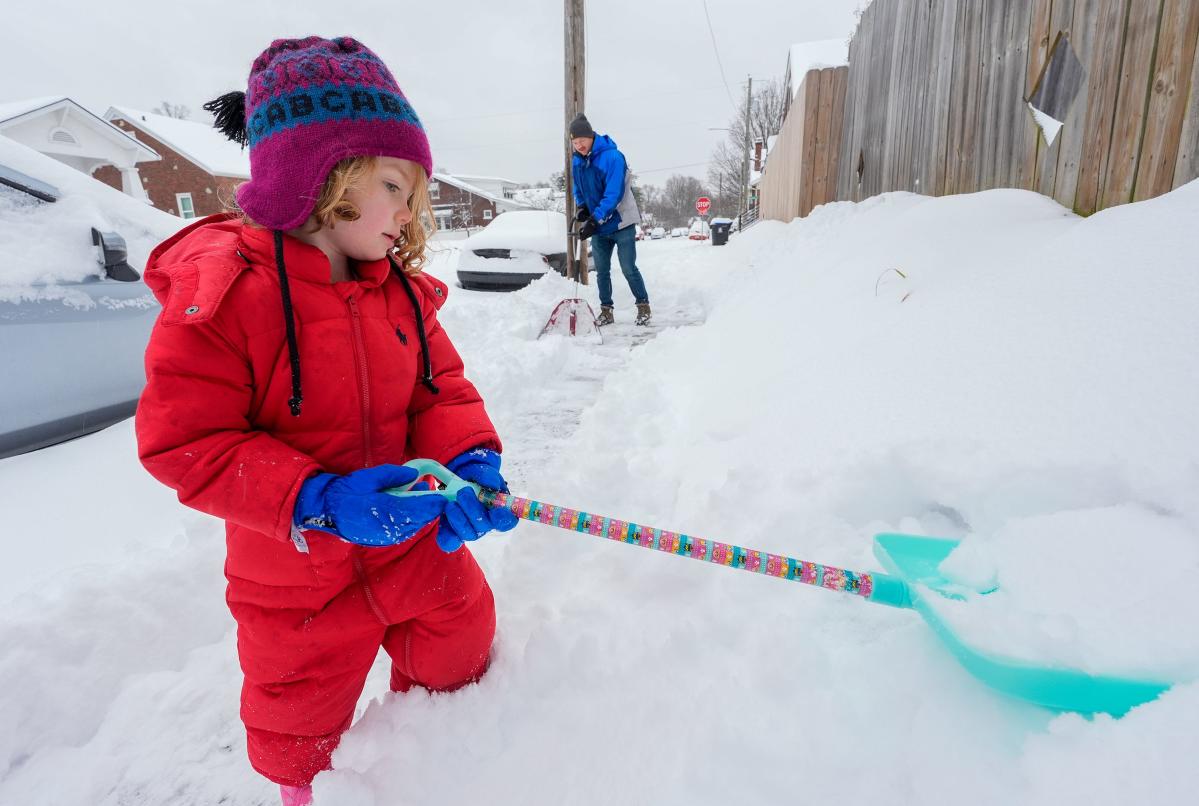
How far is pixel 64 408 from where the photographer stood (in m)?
2.67

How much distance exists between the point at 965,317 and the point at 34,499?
11.2 feet

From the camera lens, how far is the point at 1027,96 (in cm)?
326

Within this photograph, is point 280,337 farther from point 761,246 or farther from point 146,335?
point 761,246

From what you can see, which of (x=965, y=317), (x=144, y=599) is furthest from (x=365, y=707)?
(x=965, y=317)

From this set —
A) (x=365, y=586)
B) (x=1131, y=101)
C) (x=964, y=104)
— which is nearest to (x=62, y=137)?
(x=964, y=104)

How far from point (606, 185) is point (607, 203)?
216mm

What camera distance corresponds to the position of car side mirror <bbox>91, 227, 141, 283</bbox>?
299cm

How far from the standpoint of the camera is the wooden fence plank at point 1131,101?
2.37 meters

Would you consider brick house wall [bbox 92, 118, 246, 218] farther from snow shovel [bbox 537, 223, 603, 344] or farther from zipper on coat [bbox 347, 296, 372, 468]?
zipper on coat [bbox 347, 296, 372, 468]

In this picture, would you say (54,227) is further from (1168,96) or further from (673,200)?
(673,200)

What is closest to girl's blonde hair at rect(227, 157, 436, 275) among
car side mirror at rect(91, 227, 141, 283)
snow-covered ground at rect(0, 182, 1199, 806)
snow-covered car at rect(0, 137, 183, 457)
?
snow-covered ground at rect(0, 182, 1199, 806)

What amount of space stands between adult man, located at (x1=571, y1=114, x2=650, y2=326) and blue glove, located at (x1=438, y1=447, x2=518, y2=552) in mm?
4626

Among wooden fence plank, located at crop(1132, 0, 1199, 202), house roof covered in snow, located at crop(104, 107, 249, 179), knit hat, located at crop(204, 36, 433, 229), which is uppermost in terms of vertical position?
house roof covered in snow, located at crop(104, 107, 249, 179)

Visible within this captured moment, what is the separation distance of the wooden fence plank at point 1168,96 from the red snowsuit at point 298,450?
8.76 ft
